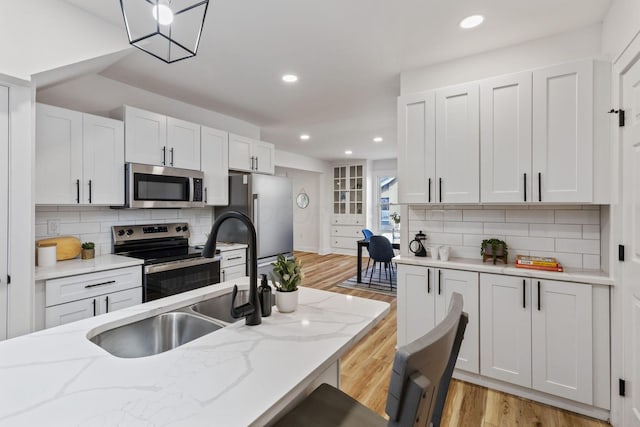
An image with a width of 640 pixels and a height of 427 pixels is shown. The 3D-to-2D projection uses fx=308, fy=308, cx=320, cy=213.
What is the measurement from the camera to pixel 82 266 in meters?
2.36

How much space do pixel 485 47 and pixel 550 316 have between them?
2032 millimetres

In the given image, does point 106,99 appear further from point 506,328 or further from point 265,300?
point 506,328

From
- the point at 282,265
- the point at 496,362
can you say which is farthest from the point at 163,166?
the point at 496,362

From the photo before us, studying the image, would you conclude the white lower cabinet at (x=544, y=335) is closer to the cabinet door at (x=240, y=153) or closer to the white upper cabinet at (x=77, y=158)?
the cabinet door at (x=240, y=153)

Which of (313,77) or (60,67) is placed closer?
(60,67)

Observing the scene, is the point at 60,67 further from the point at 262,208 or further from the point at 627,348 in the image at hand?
the point at 627,348

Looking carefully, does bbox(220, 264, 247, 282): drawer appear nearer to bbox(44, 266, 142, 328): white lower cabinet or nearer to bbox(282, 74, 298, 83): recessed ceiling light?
bbox(44, 266, 142, 328): white lower cabinet

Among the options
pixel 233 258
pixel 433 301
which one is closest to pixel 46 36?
pixel 233 258

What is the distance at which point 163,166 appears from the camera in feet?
10.0

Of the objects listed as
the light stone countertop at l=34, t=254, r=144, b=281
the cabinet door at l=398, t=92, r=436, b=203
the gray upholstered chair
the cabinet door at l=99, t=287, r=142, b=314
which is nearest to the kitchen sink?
the gray upholstered chair

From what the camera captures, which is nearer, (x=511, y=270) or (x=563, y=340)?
(x=563, y=340)

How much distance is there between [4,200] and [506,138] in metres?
3.24

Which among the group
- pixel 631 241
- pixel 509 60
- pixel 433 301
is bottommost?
pixel 433 301

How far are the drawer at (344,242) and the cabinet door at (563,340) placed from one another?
19.8 ft
